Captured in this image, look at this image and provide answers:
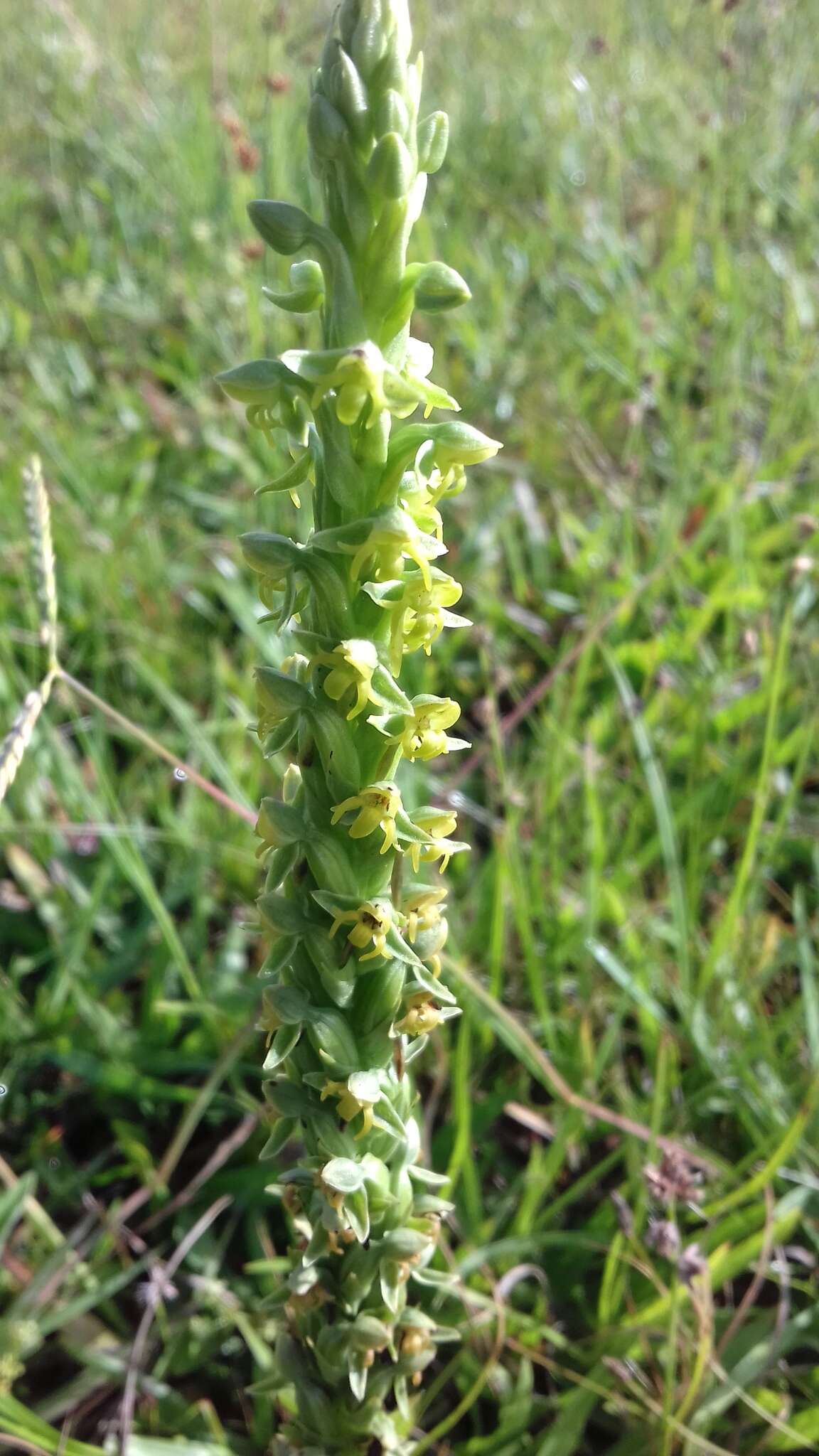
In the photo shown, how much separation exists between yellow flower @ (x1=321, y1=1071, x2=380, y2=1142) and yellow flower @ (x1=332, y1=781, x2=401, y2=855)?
28 cm

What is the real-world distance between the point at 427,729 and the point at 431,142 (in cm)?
58

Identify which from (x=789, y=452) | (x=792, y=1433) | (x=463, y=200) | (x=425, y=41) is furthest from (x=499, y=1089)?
(x=425, y=41)

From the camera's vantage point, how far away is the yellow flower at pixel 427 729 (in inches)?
41.9

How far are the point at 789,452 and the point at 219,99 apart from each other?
3.63m

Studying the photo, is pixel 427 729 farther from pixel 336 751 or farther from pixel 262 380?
pixel 262 380

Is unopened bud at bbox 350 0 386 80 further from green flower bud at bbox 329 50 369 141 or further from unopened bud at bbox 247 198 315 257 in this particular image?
unopened bud at bbox 247 198 315 257

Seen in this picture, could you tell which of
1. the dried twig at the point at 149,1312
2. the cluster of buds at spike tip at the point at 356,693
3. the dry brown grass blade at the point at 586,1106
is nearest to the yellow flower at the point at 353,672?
the cluster of buds at spike tip at the point at 356,693

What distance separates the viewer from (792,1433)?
1538 millimetres

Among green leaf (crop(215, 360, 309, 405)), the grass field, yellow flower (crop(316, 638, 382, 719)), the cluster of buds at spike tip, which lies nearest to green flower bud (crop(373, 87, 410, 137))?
the cluster of buds at spike tip

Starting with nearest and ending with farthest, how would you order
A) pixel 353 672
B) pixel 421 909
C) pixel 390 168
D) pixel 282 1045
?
1. pixel 390 168
2. pixel 353 672
3. pixel 282 1045
4. pixel 421 909

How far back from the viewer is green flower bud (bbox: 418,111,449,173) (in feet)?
3.18

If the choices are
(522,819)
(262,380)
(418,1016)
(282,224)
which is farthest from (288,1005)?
(522,819)

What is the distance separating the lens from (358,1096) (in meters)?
1.10

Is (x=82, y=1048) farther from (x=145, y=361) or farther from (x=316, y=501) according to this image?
(x=145, y=361)
